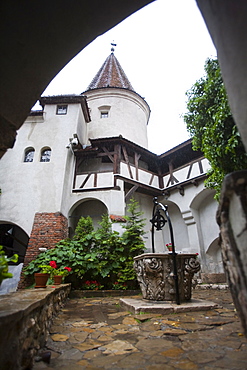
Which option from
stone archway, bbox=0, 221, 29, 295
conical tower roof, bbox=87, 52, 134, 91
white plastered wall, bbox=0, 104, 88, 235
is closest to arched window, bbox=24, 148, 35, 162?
white plastered wall, bbox=0, 104, 88, 235

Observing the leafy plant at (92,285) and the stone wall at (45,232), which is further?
the stone wall at (45,232)

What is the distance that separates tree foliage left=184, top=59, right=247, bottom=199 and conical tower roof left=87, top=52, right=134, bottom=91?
11.5 m

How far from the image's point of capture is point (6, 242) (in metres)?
11.8

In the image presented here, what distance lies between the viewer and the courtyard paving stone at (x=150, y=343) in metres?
1.58

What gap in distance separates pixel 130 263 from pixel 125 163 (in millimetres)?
5019

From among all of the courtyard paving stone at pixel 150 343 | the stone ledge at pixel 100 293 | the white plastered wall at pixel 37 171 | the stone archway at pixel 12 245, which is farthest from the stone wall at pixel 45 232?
the courtyard paving stone at pixel 150 343

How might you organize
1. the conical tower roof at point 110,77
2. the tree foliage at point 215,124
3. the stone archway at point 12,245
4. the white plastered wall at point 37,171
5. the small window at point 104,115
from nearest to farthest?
the tree foliage at point 215,124, the stone archway at point 12,245, the white plastered wall at point 37,171, the small window at point 104,115, the conical tower roof at point 110,77

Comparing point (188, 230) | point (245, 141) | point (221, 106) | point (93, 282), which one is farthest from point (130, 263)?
point (245, 141)

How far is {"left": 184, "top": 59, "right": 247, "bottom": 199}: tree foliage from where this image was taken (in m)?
3.23

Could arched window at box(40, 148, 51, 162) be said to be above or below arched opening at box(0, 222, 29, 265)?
above

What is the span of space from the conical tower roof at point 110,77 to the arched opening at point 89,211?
330 inches

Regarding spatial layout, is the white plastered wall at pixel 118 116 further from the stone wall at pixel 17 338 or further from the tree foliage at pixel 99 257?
the stone wall at pixel 17 338

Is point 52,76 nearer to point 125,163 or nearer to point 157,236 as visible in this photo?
point 125,163

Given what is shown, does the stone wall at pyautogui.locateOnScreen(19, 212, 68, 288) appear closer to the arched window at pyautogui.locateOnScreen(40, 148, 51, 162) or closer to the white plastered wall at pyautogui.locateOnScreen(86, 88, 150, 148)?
the arched window at pyautogui.locateOnScreen(40, 148, 51, 162)
